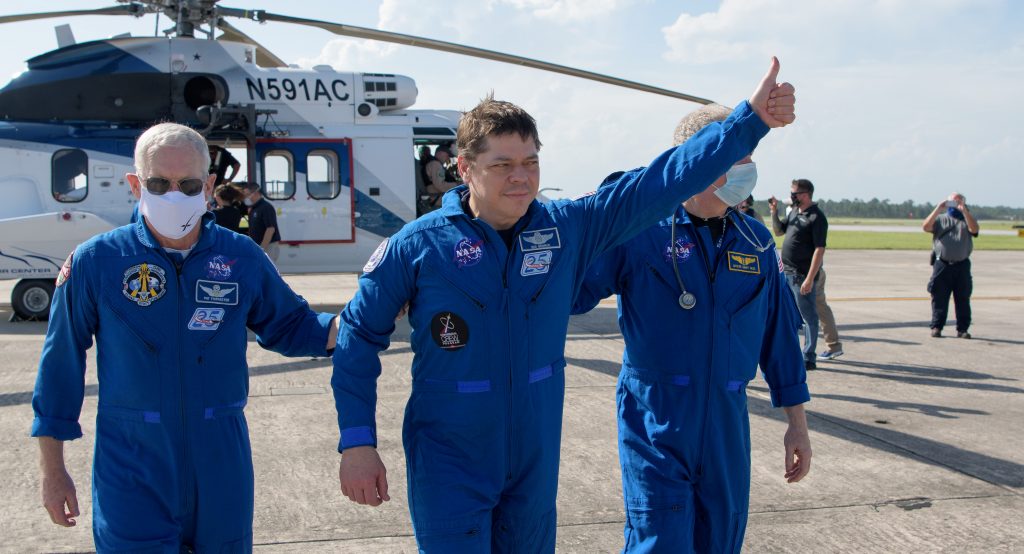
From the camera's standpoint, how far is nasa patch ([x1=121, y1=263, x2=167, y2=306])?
2.60 m

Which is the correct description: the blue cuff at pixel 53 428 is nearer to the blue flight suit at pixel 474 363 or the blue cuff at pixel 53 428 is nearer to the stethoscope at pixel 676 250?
the blue flight suit at pixel 474 363

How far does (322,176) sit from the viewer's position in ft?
40.2

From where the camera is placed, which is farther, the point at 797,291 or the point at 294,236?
the point at 294,236

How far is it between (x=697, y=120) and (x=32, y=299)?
10.4 metres

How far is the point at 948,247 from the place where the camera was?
10852mm

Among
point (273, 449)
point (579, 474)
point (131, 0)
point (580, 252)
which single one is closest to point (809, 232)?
point (579, 474)

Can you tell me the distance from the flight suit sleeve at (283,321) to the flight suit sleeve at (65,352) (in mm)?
522

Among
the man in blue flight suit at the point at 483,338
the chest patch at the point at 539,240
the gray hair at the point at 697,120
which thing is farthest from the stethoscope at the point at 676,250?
the chest patch at the point at 539,240

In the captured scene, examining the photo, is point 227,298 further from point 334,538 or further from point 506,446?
point 334,538

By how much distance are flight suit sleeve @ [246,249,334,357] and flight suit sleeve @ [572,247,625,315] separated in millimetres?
936

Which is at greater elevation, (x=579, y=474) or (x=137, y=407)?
(x=137, y=407)

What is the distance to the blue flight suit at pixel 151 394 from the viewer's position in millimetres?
2537

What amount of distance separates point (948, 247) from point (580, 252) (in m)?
9.48

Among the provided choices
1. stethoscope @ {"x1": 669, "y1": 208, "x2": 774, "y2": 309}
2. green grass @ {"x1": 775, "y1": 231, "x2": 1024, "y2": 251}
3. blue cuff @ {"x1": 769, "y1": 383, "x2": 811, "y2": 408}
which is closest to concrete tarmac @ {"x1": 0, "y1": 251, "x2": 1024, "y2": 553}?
blue cuff @ {"x1": 769, "y1": 383, "x2": 811, "y2": 408}
